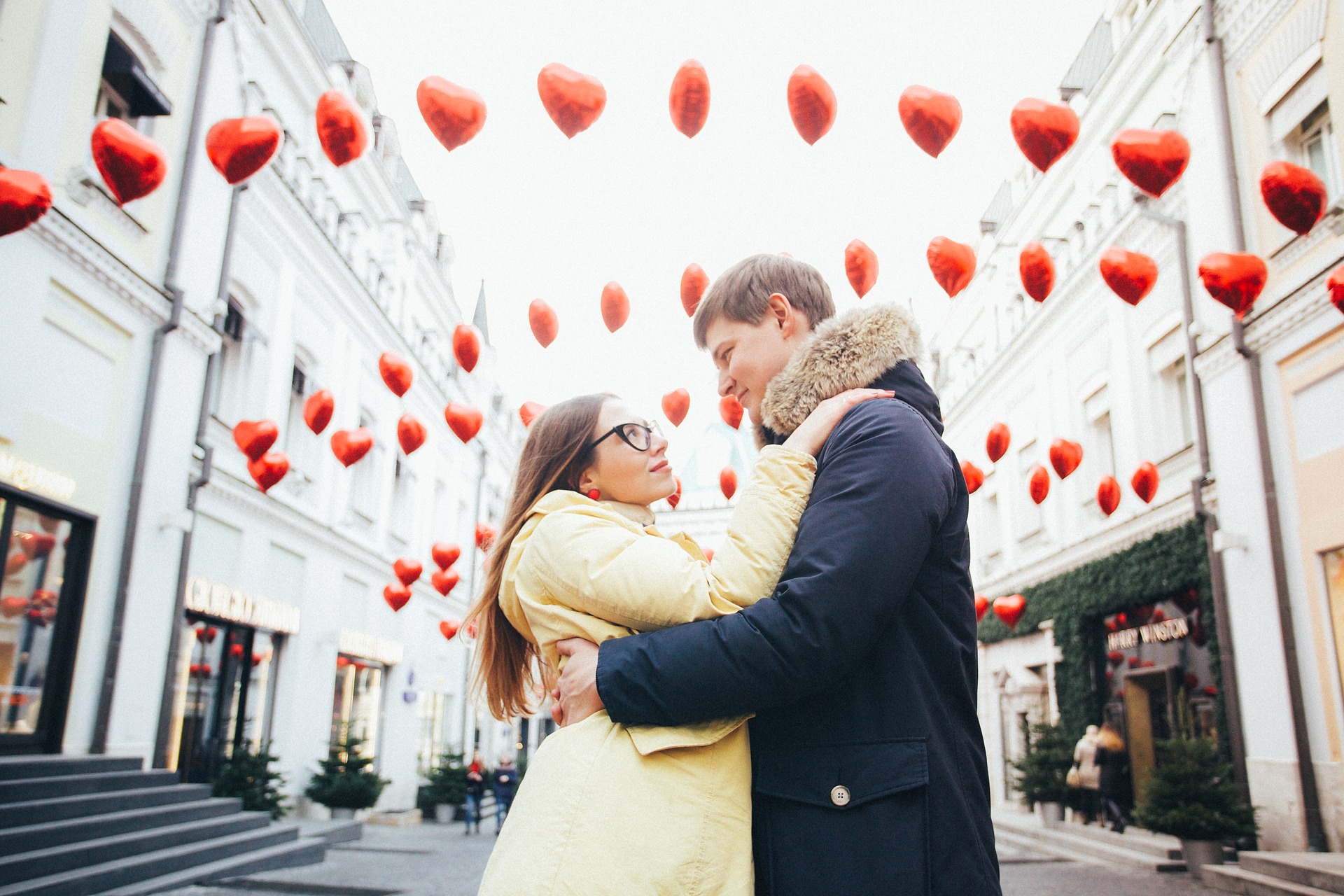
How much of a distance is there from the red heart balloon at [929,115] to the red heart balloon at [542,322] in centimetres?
382

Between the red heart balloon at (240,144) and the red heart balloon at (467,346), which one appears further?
the red heart balloon at (467,346)

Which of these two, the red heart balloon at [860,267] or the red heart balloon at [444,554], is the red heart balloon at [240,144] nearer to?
the red heart balloon at [860,267]

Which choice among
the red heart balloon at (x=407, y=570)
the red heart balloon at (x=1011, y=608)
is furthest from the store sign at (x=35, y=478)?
the red heart balloon at (x=1011, y=608)

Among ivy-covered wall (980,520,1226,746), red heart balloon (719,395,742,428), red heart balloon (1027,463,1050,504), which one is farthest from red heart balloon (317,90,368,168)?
ivy-covered wall (980,520,1226,746)

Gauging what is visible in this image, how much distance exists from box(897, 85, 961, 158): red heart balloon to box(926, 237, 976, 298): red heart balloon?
1.50 meters

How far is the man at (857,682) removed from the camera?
1.42 m

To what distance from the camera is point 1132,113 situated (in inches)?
611

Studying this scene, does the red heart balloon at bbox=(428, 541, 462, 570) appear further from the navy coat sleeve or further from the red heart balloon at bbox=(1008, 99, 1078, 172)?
the navy coat sleeve

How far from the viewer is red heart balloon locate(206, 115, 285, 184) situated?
640cm

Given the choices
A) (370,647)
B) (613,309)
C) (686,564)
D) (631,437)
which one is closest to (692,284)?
(613,309)

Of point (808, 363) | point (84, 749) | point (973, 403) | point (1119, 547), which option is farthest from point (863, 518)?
point (973, 403)

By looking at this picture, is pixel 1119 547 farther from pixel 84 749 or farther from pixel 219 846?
pixel 84 749

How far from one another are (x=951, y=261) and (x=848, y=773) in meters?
7.05

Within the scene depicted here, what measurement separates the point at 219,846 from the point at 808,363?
981 cm
